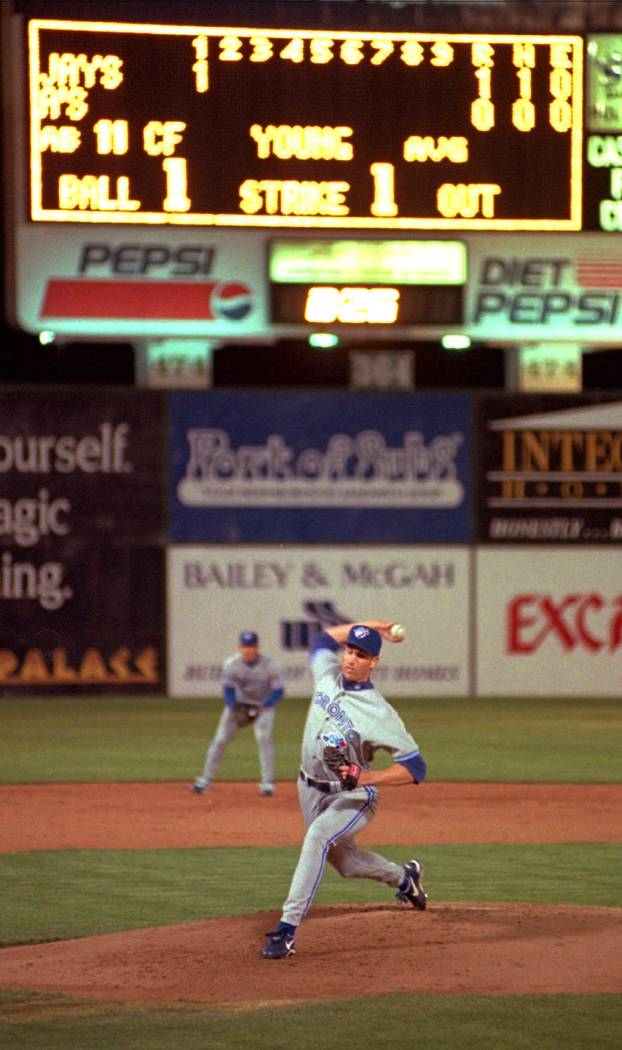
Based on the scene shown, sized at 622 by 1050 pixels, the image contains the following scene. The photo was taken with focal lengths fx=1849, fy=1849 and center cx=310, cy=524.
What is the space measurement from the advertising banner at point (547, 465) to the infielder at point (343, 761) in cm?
1713

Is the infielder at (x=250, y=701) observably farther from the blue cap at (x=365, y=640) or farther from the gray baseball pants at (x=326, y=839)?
the blue cap at (x=365, y=640)

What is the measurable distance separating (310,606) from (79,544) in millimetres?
3259

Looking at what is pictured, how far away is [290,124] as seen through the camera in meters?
22.6

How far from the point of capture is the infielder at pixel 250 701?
16156 millimetres

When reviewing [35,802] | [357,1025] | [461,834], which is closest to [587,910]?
[357,1025]

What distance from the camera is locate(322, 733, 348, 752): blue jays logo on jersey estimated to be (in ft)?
28.5

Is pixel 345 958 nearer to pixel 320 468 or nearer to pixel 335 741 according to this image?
pixel 335 741

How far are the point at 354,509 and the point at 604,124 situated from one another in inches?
245

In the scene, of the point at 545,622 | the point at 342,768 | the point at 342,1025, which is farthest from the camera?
the point at 545,622

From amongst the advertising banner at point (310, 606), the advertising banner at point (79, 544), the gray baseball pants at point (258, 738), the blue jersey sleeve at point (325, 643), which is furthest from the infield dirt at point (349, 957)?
the advertising banner at point (79, 544)

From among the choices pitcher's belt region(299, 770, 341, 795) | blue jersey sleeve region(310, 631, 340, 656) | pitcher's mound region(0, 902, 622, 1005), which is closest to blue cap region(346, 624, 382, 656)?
blue jersey sleeve region(310, 631, 340, 656)

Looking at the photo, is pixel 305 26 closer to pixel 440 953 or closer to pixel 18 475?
pixel 18 475

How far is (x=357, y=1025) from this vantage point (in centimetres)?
757

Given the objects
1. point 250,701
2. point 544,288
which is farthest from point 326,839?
point 544,288
